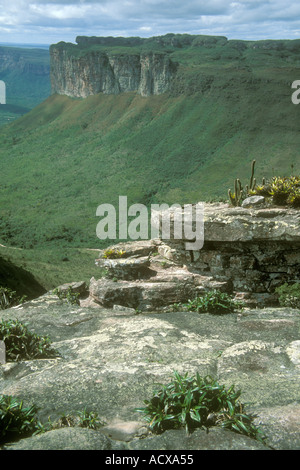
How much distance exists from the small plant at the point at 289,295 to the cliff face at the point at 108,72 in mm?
85015

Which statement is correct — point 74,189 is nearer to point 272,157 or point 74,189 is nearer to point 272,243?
point 272,157

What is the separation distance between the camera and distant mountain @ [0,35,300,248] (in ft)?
218

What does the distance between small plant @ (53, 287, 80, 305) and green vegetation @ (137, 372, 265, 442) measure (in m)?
7.94

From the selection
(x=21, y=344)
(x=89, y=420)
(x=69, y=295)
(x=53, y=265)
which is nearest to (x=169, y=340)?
(x=21, y=344)

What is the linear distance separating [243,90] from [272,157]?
22345mm

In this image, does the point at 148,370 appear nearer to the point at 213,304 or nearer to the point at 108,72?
the point at 213,304

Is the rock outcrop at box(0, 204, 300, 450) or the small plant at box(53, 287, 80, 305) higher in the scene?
the rock outcrop at box(0, 204, 300, 450)

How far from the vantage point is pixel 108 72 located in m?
106

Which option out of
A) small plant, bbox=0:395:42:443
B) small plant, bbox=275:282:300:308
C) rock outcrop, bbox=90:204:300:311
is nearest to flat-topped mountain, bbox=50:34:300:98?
rock outcrop, bbox=90:204:300:311

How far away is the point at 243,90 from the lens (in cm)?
8238

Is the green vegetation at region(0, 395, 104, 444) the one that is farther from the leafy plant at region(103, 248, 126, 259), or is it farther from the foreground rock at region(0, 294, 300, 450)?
the leafy plant at region(103, 248, 126, 259)

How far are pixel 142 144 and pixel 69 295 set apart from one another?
259 ft

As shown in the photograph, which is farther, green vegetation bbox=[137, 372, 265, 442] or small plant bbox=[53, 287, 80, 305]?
small plant bbox=[53, 287, 80, 305]

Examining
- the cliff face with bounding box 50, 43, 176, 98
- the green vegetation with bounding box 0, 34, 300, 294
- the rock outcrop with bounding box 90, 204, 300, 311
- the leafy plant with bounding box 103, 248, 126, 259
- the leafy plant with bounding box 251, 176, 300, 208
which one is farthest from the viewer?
the cliff face with bounding box 50, 43, 176, 98
